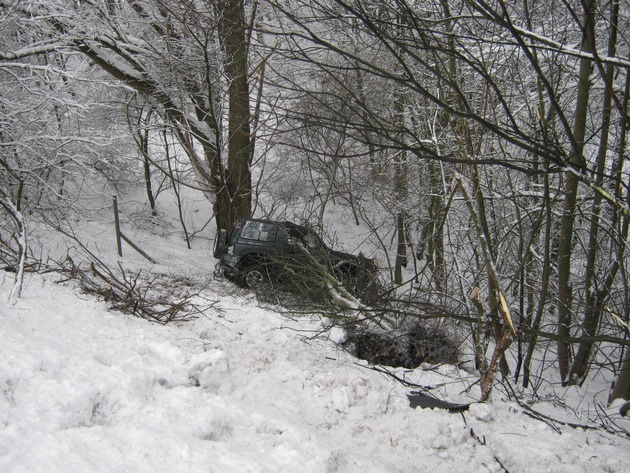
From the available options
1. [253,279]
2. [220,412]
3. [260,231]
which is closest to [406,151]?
[260,231]

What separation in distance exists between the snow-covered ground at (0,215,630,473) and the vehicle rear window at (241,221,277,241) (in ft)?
19.3

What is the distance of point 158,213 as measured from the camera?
18.5 m

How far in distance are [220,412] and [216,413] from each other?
50mm

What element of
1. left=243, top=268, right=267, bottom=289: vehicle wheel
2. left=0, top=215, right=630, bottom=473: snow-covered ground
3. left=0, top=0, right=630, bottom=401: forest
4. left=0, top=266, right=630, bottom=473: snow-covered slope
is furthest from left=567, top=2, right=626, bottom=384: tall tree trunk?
left=243, top=268, right=267, bottom=289: vehicle wheel

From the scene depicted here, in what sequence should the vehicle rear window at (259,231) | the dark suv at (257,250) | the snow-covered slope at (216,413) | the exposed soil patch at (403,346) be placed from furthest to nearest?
the vehicle rear window at (259,231)
the dark suv at (257,250)
the exposed soil patch at (403,346)
the snow-covered slope at (216,413)

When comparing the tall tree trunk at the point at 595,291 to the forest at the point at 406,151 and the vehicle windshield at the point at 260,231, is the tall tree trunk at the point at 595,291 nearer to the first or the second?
the forest at the point at 406,151

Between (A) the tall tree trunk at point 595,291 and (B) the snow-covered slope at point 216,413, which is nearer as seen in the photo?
(B) the snow-covered slope at point 216,413

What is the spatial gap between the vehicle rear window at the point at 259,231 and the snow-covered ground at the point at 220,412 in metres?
5.87

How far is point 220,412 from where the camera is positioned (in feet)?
9.66

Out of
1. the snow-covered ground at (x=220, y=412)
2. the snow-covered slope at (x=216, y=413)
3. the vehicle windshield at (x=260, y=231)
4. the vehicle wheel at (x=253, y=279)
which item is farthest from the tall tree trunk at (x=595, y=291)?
the vehicle windshield at (x=260, y=231)

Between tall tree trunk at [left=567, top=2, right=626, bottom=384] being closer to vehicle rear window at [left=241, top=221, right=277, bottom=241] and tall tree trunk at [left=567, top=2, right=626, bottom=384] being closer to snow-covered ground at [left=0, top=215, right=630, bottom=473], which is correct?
snow-covered ground at [left=0, top=215, right=630, bottom=473]

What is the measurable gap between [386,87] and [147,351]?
10.2 metres

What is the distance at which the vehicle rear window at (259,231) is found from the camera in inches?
406

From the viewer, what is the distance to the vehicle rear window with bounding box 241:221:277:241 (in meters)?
10.3
